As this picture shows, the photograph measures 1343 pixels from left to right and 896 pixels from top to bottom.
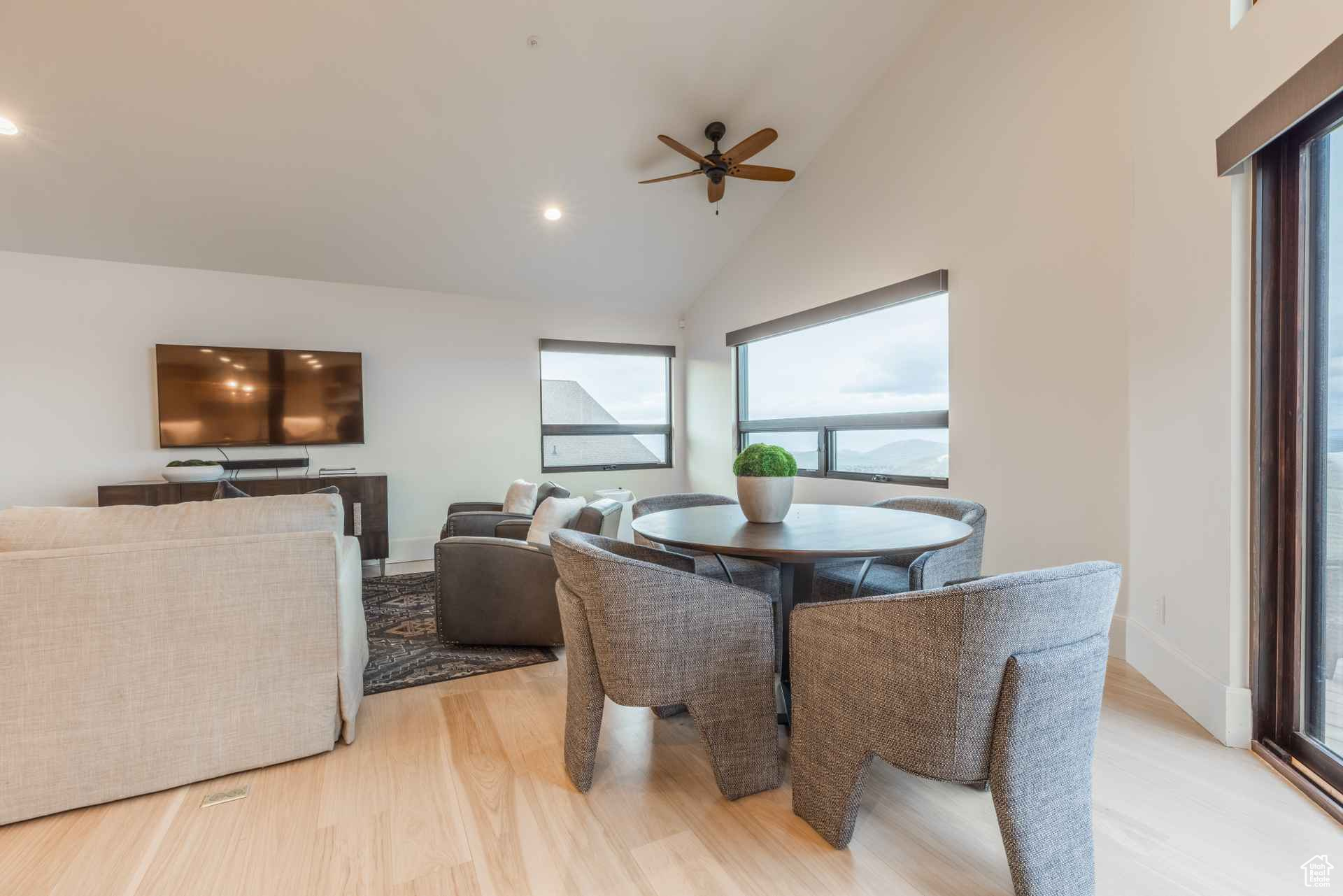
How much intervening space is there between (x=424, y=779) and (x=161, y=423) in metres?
4.01

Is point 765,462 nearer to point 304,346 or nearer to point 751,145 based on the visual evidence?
point 751,145

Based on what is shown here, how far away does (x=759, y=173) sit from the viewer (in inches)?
148

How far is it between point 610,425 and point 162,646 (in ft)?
14.5

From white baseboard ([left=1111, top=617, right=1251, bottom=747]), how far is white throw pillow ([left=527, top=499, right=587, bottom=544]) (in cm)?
252

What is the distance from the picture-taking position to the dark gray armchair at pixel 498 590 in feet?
9.45

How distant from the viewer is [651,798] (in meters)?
1.72

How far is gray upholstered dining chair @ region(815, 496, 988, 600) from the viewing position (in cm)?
220

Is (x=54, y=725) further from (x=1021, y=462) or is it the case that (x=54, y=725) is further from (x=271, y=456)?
(x=1021, y=462)

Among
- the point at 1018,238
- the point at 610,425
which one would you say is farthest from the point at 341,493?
the point at 1018,238

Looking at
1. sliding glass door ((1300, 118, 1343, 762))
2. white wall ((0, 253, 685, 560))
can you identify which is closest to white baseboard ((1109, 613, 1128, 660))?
sliding glass door ((1300, 118, 1343, 762))

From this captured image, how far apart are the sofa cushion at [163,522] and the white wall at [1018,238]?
315cm

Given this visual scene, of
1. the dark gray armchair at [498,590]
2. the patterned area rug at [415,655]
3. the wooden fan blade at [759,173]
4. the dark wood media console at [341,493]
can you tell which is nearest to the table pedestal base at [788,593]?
the dark gray armchair at [498,590]

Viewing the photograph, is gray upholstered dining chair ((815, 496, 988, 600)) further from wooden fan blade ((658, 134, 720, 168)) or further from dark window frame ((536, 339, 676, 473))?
dark window frame ((536, 339, 676, 473))

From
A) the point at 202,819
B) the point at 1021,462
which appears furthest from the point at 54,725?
the point at 1021,462
